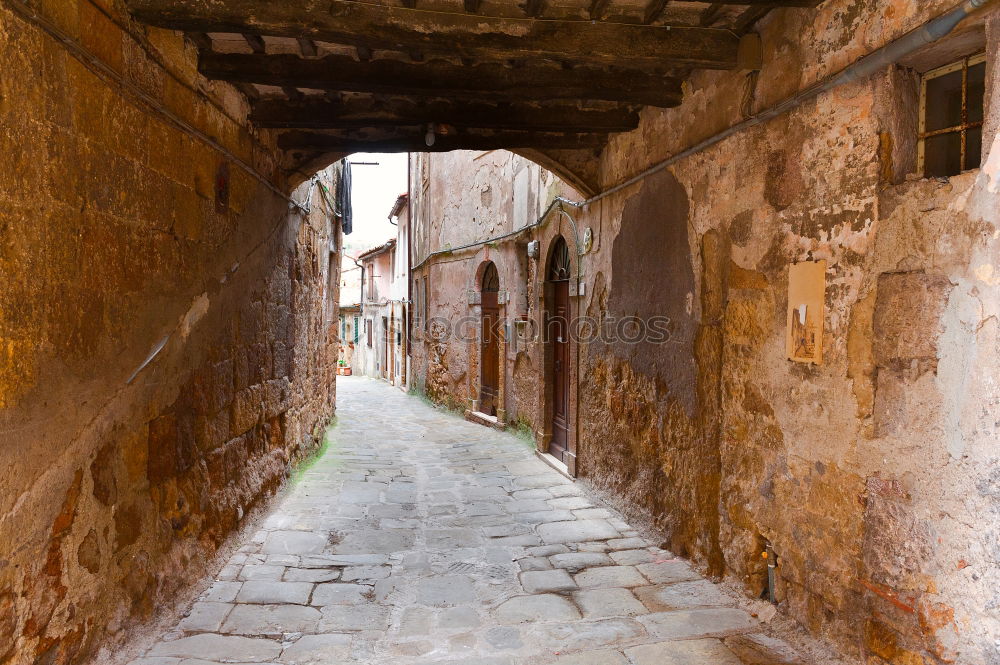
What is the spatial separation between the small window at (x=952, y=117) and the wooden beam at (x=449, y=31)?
103 cm

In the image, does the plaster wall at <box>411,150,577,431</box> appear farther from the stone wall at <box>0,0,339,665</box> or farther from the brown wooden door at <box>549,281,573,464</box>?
the stone wall at <box>0,0,339,665</box>

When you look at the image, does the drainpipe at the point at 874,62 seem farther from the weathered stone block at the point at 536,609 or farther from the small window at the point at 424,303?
the small window at the point at 424,303

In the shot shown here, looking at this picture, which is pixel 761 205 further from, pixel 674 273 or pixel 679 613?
pixel 679 613

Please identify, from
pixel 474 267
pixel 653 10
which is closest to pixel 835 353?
pixel 653 10

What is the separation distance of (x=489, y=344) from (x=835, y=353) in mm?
7884

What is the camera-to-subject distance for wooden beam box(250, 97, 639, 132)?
13.9 feet

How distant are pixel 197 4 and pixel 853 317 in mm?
3090

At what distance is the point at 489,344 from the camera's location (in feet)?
34.0

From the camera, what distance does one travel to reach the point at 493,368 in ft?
33.7

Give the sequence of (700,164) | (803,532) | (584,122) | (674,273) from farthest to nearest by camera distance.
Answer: (584,122), (674,273), (700,164), (803,532)

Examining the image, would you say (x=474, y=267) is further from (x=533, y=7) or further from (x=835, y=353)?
(x=835, y=353)

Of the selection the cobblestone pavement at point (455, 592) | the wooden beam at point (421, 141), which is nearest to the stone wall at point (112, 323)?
the cobblestone pavement at point (455, 592)

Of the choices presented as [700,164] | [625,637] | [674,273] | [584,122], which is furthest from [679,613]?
[584,122]

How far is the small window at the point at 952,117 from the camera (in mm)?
2215
